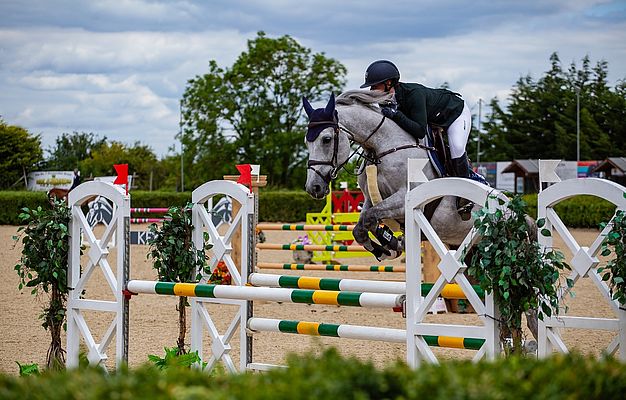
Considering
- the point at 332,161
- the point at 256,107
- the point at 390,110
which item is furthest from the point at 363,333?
the point at 256,107

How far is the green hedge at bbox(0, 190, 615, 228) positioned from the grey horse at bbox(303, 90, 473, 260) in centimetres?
1578

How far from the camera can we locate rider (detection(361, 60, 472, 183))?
5.62 metres

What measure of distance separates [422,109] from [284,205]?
65.0 ft

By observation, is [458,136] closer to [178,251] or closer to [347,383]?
[178,251]

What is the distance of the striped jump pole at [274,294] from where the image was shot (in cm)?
383

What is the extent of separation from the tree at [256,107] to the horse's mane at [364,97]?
2914 cm

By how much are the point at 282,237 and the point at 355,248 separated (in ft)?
32.7

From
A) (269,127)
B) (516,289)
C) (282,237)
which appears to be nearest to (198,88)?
(269,127)

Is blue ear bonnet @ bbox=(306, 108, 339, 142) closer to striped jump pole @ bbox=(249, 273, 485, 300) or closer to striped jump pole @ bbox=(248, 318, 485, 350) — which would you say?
striped jump pole @ bbox=(249, 273, 485, 300)

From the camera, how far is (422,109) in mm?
5617

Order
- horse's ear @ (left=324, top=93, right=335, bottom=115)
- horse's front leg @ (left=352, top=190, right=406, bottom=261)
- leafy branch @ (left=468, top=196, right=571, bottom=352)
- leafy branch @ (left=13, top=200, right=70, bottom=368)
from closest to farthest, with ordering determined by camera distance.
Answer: leafy branch @ (left=468, top=196, right=571, bottom=352)
leafy branch @ (left=13, top=200, right=70, bottom=368)
horse's front leg @ (left=352, top=190, right=406, bottom=261)
horse's ear @ (left=324, top=93, right=335, bottom=115)

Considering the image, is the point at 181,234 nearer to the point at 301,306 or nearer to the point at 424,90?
the point at 424,90

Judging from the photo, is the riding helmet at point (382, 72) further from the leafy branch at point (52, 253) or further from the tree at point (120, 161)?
the tree at point (120, 161)

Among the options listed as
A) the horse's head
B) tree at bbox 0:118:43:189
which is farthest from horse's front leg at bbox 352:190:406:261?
tree at bbox 0:118:43:189
